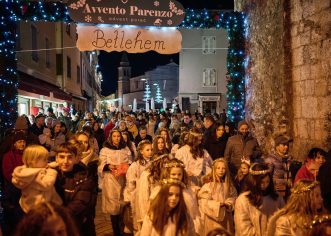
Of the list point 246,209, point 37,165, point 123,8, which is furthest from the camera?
point 123,8

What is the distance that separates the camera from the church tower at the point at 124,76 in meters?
86.9

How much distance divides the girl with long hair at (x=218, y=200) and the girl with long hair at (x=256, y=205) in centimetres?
64

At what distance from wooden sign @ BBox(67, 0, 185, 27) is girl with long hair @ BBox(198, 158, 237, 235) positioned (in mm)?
6045

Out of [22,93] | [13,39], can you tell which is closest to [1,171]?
[13,39]

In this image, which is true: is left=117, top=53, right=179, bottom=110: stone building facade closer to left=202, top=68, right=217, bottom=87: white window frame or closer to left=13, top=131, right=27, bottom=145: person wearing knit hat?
left=202, top=68, right=217, bottom=87: white window frame

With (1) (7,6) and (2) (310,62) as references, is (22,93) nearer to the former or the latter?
(1) (7,6)

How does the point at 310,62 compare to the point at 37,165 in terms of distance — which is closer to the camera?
the point at 37,165

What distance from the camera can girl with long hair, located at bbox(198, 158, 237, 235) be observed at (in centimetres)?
507

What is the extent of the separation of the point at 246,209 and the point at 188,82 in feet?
121

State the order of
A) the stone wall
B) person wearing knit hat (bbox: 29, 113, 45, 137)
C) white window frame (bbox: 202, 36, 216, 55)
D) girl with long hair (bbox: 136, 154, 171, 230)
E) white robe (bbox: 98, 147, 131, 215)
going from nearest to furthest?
girl with long hair (bbox: 136, 154, 171, 230) → white robe (bbox: 98, 147, 131, 215) → the stone wall → person wearing knit hat (bbox: 29, 113, 45, 137) → white window frame (bbox: 202, 36, 216, 55)

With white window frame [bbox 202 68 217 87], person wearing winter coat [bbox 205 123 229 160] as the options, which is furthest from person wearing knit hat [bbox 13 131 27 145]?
white window frame [bbox 202 68 217 87]

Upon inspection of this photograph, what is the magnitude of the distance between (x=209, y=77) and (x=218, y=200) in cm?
3639

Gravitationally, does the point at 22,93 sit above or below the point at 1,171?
above

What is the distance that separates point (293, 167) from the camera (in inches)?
267
